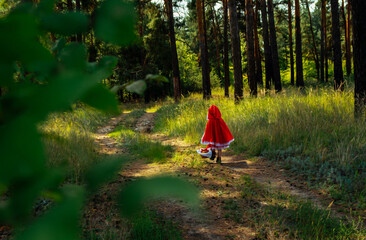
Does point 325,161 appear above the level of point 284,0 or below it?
below

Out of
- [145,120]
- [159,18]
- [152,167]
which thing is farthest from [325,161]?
[159,18]

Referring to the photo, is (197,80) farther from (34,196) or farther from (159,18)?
(34,196)

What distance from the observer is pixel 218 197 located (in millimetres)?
4121

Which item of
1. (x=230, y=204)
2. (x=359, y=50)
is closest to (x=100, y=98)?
(x=230, y=204)

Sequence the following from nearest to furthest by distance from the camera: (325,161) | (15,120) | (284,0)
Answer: (15,120)
(325,161)
(284,0)

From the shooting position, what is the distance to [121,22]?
0.35 m

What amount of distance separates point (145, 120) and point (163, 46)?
987 cm

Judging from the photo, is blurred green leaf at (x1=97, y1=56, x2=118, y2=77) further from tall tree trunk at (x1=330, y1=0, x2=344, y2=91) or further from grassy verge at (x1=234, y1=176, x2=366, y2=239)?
tall tree trunk at (x1=330, y1=0, x2=344, y2=91)

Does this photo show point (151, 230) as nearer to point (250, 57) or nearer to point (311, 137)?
point (311, 137)

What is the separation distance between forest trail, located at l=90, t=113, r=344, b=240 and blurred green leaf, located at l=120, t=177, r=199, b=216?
140cm

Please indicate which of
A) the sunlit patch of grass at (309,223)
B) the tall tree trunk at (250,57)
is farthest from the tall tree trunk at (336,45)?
the sunlit patch of grass at (309,223)

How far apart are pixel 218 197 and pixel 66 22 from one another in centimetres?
404

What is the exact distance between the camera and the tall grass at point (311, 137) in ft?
14.5

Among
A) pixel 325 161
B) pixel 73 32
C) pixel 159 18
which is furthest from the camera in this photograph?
pixel 159 18
